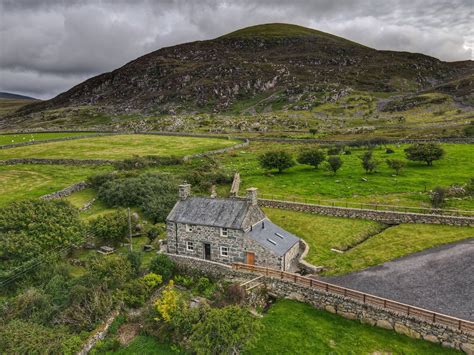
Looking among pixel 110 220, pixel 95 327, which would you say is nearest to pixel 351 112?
pixel 110 220

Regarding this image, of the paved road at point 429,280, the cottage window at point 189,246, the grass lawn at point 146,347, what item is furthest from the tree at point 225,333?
the cottage window at point 189,246

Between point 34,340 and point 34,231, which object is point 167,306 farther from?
point 34,231

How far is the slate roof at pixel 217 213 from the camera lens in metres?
32.2

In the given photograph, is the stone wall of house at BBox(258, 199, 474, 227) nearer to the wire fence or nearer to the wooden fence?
the wire fence

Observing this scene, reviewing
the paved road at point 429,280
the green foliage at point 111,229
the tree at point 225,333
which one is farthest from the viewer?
the green foliage at point 111,229

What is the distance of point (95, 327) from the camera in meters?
26.4

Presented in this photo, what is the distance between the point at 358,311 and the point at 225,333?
966cm

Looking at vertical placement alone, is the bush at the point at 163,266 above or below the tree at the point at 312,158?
below

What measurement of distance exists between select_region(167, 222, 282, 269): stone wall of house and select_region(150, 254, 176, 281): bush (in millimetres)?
2437

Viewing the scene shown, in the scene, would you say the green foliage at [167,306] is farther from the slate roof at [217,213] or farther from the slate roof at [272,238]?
the slate roof at [272,238]

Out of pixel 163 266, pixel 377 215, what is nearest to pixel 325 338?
pixel 163 266

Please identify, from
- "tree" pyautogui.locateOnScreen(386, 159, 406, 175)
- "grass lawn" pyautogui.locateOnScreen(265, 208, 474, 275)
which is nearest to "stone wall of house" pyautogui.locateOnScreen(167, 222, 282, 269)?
"grass lawn" pyautogui.locateOnScreen(265, 208, 474, 275)

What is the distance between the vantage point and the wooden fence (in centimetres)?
2081

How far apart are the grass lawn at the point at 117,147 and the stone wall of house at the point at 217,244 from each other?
194 ft
